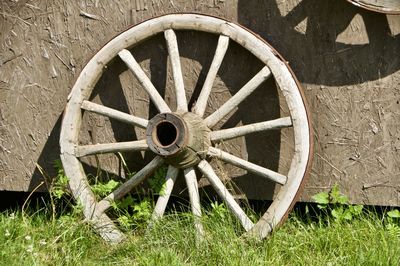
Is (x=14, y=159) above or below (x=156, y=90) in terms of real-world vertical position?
below

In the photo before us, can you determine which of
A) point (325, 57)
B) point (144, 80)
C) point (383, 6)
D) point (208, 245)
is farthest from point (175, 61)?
point (383, 6)

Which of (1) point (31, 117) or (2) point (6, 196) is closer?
(1) point (31, 117)

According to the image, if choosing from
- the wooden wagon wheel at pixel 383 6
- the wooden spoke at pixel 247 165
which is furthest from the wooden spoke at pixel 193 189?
the wooden wagon wheel at pixel 383 6

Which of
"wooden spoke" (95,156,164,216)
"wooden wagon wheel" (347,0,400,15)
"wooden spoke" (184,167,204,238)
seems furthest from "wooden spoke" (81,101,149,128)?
"wooden wagon wheel" (347,0,400,15)

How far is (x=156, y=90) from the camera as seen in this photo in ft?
14.9

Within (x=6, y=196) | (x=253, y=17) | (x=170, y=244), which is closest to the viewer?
(x=170, y=244)

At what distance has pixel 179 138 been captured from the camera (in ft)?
13.7

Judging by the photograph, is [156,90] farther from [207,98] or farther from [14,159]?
[14,159]

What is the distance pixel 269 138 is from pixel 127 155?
87cm

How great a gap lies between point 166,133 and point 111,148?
0.35m

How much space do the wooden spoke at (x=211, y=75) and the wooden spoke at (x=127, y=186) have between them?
37 centimetres

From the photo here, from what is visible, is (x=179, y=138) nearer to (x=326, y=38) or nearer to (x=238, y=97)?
(x=238, y=97)

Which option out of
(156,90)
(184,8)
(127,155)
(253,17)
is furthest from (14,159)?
(253,17)

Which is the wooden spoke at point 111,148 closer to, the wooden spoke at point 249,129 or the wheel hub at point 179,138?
the wheel hub at point 179,138
